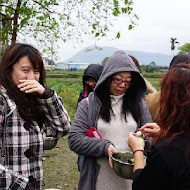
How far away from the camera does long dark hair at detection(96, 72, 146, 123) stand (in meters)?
2.56

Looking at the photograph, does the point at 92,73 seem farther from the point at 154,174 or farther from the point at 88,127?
the point at 154,174

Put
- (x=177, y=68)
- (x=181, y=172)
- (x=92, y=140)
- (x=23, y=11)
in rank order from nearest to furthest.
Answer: (x=181, y=172) < (x=177, y=68) < (x=92, y=140) < (x=23, y=11)

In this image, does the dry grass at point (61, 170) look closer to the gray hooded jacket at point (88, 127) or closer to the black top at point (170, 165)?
the gray hooded jacket at point (88, 127)

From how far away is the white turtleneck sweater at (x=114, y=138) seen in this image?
2492 millimetres

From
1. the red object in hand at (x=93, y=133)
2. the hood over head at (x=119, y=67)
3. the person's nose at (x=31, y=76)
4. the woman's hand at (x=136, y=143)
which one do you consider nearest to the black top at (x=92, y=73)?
the hood over head at (x=119, y=67)

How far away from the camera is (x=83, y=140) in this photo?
2480mm

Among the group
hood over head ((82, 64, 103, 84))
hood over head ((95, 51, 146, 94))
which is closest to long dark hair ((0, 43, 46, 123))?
hood over head ((95, 51, 146, 94))

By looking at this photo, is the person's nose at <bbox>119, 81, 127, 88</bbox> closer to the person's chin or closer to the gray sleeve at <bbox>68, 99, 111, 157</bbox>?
the person's chin

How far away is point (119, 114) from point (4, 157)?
932 mm

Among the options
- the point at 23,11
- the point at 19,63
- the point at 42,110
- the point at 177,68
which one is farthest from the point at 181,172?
the point at 23,11

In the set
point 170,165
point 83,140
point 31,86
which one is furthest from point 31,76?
point 170,165

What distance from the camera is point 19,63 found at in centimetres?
202

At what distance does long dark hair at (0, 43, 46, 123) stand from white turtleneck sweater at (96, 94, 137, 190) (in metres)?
0.57

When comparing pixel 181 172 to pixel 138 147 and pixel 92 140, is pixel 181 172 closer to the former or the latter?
pixel 138 147
